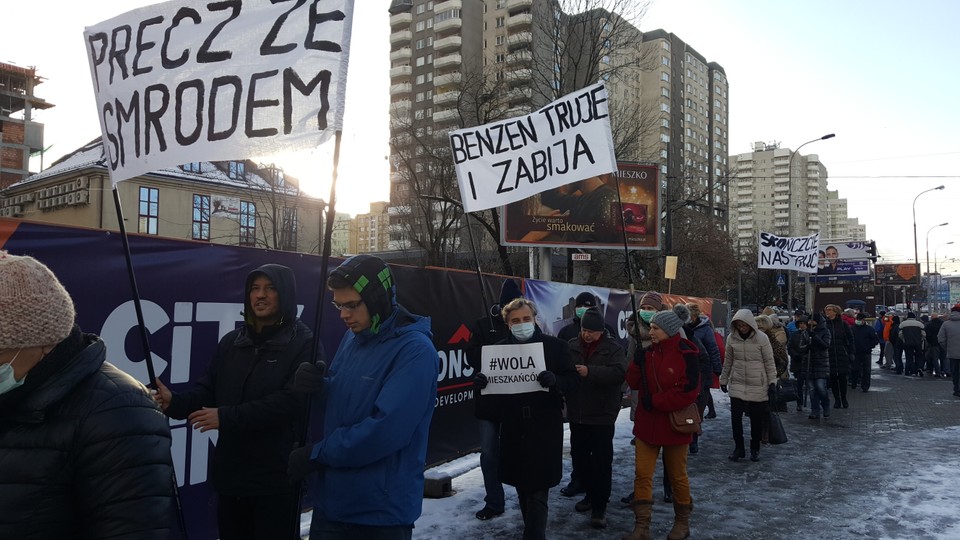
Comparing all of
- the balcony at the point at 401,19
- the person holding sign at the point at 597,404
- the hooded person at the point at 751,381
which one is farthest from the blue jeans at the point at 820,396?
the balcony at the point at 401,19

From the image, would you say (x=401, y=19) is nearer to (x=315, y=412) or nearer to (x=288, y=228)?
(x=288, y=228)

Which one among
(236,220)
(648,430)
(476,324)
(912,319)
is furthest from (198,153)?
(236,220)

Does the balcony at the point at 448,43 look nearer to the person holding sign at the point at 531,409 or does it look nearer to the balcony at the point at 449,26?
the balcony at the point at 449,26

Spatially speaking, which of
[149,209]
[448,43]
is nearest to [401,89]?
[448,43]

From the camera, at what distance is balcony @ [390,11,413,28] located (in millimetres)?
94188

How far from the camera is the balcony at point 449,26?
285 feet

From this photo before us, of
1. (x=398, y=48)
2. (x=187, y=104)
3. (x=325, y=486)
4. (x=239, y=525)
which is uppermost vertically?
(x=398, y=48)

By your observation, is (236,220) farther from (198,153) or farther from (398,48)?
(198,153)

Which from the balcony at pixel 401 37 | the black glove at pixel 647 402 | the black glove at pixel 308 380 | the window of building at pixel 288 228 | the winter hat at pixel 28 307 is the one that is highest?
the balcony at pixel 401 37

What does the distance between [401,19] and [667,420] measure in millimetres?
97016

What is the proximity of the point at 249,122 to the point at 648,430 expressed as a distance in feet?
12.3

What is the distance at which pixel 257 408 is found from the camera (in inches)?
123

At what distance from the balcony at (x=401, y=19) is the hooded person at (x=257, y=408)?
97.3 metres

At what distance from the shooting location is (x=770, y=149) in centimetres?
16750
